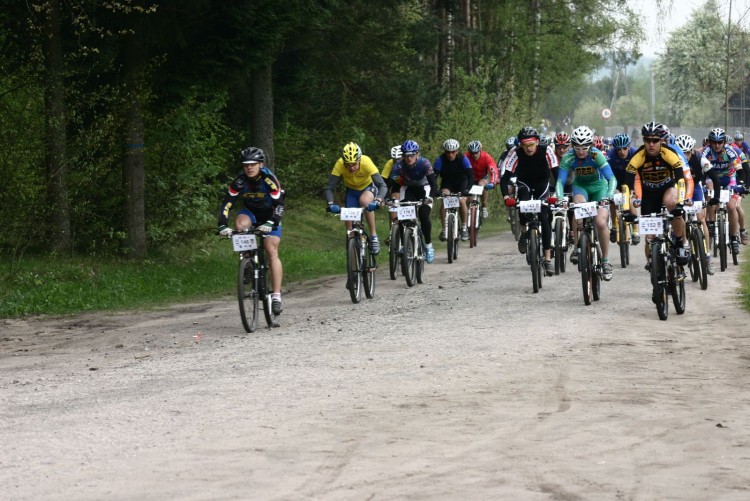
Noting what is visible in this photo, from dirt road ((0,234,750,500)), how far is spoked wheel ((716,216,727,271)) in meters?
4.36

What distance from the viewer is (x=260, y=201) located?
48.5 ft

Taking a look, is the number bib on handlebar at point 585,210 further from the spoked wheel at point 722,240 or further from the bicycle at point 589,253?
the spoked wheel at point 722,240

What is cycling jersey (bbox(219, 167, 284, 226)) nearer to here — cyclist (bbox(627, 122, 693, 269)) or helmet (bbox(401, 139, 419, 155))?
cyclist (bbox(627, 122, 693, 269))

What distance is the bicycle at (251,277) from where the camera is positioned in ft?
46.4

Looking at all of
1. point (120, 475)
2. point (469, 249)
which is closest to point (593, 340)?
point (120, 475)

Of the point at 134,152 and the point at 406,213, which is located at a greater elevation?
the point at 134,152

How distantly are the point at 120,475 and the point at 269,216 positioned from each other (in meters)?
7.63

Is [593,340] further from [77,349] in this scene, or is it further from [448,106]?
[448,106]

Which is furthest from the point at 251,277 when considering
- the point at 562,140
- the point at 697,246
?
the point at 562,140

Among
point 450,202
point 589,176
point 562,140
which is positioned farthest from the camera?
point 450,202

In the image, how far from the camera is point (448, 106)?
128ft

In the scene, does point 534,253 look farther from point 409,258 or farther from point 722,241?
point 722,241

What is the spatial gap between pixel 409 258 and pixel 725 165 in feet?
20.9

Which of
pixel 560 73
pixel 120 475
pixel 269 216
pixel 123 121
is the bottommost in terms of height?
pixel 120 475
